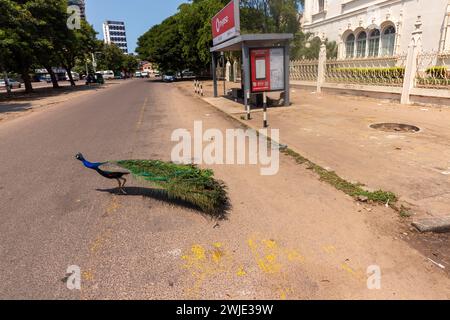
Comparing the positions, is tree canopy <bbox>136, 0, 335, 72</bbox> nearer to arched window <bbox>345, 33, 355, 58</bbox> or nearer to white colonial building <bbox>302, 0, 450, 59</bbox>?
arched window <bbox>345, 33, 355, 58</bbox>

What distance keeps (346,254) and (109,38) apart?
184 metres

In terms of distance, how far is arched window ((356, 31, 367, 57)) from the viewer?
89.4 feet

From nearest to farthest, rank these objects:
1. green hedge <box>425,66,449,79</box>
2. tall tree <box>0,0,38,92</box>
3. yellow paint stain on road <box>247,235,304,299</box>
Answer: yellow paint stain on road <box>247,235,304,299</box>
green hedge <box>425,66,449,79</box>
tall tree <box>0,0,38,92</box>

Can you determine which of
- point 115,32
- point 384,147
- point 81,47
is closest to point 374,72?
point 384,147

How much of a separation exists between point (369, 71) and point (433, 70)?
357 cm

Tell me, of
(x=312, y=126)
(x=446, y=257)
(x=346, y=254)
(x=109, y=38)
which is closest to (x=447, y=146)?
(x=312, y=126)

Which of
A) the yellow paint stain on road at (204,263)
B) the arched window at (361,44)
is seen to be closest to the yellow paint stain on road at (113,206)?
the yellow paint stain on road at (204,263)

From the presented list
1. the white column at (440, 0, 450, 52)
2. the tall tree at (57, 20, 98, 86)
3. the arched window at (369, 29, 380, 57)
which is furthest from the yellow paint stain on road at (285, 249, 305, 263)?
the tall tree at (57, 20, 98, 86)

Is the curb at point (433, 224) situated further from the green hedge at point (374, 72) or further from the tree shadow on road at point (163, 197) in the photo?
the green hedge at point (374, 72)

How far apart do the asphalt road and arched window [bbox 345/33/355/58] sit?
27.8 meters

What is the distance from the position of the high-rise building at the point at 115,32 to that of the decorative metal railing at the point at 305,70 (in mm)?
157424

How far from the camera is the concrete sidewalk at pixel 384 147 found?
423 cm

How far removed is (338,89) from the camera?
54.9ft
